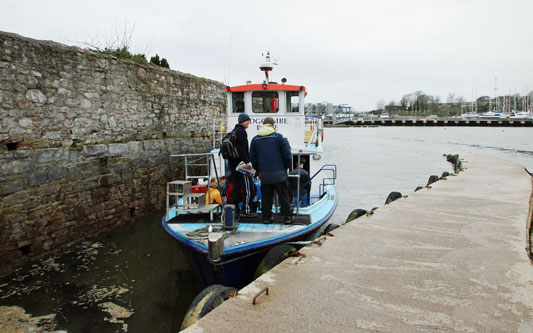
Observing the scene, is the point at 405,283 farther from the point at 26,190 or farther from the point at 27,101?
the point at 27,101

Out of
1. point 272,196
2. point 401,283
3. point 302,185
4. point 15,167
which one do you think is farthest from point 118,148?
point 401,283

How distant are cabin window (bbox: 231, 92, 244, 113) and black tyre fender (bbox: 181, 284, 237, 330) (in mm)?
5997

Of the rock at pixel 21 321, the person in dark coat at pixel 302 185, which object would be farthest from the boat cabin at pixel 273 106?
the rock at pixel 21 321

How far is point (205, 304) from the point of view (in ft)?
11.4

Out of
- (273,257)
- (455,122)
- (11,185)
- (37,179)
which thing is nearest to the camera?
(273,257)

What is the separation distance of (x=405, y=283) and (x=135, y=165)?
793 centimetres

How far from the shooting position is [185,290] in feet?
19.6

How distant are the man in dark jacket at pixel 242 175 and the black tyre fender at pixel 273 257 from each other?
116cm

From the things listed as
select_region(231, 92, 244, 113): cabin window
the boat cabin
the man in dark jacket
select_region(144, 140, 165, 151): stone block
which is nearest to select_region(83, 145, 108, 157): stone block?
select_region(144, 140, 165, 151): stone block

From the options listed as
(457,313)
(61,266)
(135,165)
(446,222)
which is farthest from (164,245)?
(457,313)

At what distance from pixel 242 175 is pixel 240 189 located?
0.32 m

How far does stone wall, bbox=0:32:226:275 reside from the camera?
20.6 feet

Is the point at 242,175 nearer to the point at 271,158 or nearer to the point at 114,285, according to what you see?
the point at 271,158

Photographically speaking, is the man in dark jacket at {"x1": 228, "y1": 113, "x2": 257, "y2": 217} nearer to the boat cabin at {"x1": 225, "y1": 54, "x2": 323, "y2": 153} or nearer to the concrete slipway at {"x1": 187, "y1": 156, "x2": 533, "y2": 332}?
the concrete slipway at {"x1": 187, "y1": 156, "x2": 533, "y2": 332}
